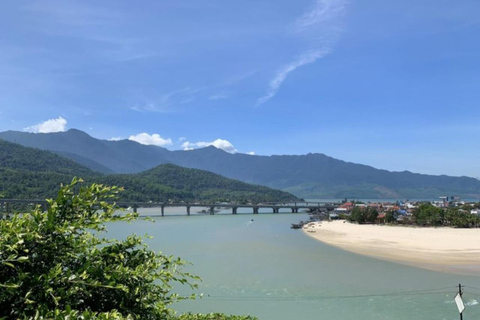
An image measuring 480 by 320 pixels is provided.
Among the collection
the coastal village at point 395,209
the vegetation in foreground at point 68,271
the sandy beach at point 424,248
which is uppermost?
the vegetation in foreground at point 68,271

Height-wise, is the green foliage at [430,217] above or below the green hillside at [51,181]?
below

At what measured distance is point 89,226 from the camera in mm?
3361

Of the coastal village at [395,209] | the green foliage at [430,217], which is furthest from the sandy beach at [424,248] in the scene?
the coastal village at [395,209]

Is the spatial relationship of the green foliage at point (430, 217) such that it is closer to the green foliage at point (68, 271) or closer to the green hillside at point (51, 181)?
the green hillside at point (51, 181)

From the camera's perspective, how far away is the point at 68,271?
3.12 m

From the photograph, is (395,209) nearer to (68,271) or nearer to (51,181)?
(68,271)

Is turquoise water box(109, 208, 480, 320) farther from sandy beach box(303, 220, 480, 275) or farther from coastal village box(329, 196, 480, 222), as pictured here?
coastal village box(329, 196, 480, 222)

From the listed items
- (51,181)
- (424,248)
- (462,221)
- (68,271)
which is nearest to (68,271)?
(68,271)

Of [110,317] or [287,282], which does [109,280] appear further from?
[287,282]

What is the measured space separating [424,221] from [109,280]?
6947 cm

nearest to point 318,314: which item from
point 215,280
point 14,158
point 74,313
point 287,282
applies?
point 287,282

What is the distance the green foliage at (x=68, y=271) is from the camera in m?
2.89

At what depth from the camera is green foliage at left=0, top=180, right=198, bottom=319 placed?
2893 millimetres

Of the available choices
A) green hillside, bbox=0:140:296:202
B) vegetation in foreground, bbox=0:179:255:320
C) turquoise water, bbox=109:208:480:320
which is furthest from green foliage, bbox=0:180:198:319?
green hillside, bbox=0:140:296:202
